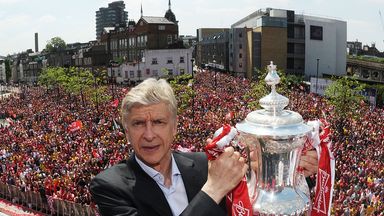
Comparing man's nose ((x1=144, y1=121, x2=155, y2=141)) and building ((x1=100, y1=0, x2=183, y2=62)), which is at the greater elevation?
building ((x1=100, y1=0, x2=183, y2=62))

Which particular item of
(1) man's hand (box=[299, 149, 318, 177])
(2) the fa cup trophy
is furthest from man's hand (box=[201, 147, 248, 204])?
(1) man's hand (box=[299, 149, 318, 177])

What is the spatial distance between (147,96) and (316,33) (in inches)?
2923

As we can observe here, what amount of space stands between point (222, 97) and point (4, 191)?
2407cm

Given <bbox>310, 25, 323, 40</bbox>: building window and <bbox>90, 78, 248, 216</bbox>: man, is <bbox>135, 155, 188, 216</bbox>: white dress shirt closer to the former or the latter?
<bbox>90, 78, 248, 216</bbox>: man

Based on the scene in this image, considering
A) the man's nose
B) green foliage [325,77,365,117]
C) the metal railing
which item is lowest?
the metal railing

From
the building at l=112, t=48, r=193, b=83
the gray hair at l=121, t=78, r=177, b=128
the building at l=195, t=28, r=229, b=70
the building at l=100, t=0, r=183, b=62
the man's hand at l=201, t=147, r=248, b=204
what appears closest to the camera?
the man's hand at l=201, t=147, r=248, b=204

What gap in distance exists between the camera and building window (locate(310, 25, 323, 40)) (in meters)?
71.9

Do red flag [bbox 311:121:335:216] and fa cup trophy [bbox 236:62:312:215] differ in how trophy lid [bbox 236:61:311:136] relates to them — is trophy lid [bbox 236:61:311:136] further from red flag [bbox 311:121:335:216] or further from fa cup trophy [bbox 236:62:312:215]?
red flag [bbox 311:121:335:216]

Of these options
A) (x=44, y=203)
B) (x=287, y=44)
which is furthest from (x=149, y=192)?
(x=287, y=44)

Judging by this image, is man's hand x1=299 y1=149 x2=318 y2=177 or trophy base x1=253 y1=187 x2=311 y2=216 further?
man's hand x1=299 y1=149 x2=318 y2=177

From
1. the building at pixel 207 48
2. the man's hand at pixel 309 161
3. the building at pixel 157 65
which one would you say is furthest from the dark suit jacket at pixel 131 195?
the building at pixel 207 48

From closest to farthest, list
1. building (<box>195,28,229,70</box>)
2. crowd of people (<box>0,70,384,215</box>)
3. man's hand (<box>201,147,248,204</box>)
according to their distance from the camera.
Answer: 1. man's hand (<box>201,147,248,204</box>)
2. crowd of people (<box>0,70,384,215</box>)
3. building (<box>195,28,229,70</box>)

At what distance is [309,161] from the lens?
3057 millimetres

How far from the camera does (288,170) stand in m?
2.73
